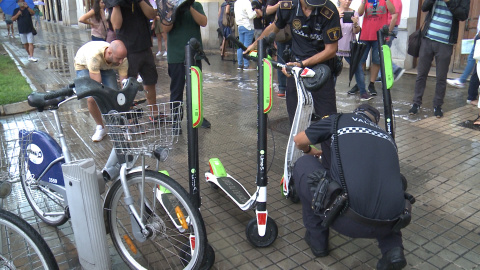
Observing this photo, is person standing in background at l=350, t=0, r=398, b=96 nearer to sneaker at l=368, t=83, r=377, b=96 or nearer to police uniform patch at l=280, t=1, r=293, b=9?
sneaker at l=368, t=83, r=377, b=96

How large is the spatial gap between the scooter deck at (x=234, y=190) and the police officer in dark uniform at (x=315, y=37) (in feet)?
2.77

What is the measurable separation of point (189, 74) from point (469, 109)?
216 inches

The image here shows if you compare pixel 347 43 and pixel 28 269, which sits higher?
pixel 347 43

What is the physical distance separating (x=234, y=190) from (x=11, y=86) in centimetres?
626

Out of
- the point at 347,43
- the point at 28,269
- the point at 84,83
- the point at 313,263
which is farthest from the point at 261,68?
the point at 347,43

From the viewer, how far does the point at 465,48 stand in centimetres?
695

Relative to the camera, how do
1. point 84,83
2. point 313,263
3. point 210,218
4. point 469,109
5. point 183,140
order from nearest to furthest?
point 84,83, point 313,263, point 210,218, point 183,140, point 469,109

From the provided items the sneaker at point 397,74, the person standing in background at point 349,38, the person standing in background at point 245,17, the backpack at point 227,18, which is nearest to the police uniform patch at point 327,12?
the sneaker at point 397,74

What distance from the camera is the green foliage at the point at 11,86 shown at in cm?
701

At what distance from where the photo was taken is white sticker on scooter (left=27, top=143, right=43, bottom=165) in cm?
332

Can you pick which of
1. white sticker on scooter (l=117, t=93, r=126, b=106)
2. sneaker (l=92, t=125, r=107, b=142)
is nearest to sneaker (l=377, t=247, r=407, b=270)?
white sticker on scooter (l=117, t=93, r=126, b=106)

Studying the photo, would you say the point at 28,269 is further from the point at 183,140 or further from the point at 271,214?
the point at 183,140

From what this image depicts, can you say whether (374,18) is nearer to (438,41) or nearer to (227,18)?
(438,41)

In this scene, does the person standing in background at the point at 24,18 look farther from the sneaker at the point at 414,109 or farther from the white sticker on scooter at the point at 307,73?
the white sticker on scooter at the point at 307,73
